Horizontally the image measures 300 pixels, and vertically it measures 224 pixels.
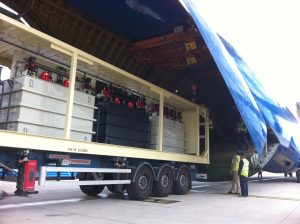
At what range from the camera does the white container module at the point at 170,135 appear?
9.49 metres

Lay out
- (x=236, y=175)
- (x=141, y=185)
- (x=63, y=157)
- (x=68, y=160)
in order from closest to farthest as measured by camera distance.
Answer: (x=63, y=157), (x=68, y=160), (x=141, y=185), (x=236, y=175)

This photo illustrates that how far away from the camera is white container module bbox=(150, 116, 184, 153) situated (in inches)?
374

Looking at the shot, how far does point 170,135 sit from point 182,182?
1.54 metres

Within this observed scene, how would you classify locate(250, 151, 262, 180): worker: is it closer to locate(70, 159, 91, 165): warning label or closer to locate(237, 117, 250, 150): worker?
locate(237, 117, 250, 150): worker

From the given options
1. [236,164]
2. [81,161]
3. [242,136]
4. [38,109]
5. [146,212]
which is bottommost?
[146,212]

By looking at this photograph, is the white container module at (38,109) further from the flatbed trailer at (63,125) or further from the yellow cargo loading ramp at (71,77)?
the yellow cargo loading ramp at (71,77)

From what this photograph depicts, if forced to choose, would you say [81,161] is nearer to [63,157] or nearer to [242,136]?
[63,157]

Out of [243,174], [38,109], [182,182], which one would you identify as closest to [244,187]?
[243,174]

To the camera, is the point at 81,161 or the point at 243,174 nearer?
the point at 81,161

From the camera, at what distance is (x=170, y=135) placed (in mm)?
10297

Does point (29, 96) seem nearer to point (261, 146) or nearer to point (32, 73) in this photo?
point (32, 73)

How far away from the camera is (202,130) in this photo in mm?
11945

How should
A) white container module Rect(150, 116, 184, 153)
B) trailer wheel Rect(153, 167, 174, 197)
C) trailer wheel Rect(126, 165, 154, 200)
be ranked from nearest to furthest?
trailer wheel Rect(126, 165, 154, 200) → trailer wheel Rect(153, 167, 174, 197) → white container module Rect(150, 116, 184, 153)

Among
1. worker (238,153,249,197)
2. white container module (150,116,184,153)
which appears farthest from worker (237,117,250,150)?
white container module (150,116,184,153)
